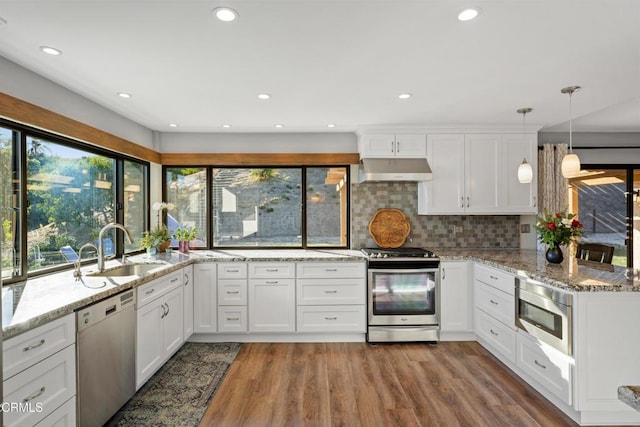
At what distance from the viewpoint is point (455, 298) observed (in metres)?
3.45

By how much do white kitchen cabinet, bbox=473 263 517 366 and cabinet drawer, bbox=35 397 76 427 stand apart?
10.2ft

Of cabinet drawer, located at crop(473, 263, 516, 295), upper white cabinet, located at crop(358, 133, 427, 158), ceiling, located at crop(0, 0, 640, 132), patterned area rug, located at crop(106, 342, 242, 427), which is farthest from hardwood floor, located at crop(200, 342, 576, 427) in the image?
ceiling, located at crop(0, 0, 640, 132)

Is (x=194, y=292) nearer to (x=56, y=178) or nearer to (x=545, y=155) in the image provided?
(x=56, y=178)

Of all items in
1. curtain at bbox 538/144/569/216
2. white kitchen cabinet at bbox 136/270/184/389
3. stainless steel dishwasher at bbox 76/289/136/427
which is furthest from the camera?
curtain at bbox 538/144/569/216

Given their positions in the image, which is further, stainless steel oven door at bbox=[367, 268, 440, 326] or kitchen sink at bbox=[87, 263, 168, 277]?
stainless steel oven door at bbox=[367, 268, 440, 326]

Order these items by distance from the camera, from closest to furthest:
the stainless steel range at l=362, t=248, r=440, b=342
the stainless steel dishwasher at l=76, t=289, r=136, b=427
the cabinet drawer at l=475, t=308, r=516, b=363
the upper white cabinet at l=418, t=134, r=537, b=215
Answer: the stainless steel dishwasher at l=76, t=289, r=136, b=427 → the cabinet drawer at l=475, t=308, r=516, b=363 → the stainless steel range at l=362, t=248, r=440, b=342 → the upper white cabinet at l=418, t=134, r=537, b=215

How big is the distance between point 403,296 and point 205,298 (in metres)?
2.09

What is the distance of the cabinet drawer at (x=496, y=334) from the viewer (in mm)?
2756

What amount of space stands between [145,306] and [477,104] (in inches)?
130

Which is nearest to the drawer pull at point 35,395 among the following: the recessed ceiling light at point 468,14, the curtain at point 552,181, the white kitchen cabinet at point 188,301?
the white kitchen cabinet at point 188,301

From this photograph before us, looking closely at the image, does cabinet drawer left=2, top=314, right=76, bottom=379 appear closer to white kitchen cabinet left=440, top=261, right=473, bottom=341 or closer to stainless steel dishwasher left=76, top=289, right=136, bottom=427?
stainless steel dishwasher left=76, top=289, right=136, bottom=427

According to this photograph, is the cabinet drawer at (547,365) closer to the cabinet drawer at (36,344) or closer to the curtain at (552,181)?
the curtain at (552,181)

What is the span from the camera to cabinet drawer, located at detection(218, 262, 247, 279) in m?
3.45

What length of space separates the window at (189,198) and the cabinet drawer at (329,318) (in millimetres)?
1629
